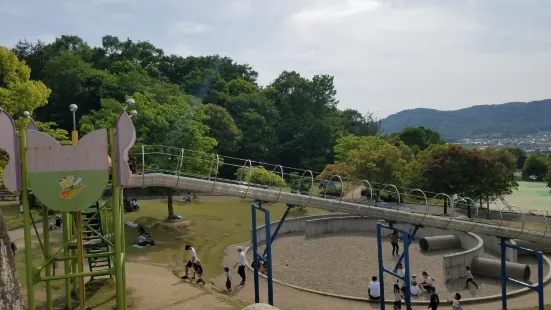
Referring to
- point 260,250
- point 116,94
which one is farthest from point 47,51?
point 260,250

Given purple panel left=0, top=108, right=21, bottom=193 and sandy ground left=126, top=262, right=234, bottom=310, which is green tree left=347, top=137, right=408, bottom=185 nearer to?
sandy ground left=126, top=262, right=234, bottom=310

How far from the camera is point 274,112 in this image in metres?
64.6

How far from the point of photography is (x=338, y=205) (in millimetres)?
20000

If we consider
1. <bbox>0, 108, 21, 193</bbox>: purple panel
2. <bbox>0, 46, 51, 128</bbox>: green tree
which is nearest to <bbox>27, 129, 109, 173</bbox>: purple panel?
<bbox>0, 108, 21, 193</bbox>: purple panel

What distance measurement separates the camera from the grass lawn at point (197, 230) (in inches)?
934

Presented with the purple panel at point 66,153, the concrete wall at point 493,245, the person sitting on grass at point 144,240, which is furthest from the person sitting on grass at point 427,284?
the person sitting on grass at point 144,240

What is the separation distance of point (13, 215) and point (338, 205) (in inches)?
841

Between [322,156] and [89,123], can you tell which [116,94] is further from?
[322,156]

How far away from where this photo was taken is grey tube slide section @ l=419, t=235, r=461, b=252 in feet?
87.3

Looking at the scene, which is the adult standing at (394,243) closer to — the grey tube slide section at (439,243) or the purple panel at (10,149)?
the grey tube slide section at (439,243)

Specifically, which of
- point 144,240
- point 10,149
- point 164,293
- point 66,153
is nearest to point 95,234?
point 164,293

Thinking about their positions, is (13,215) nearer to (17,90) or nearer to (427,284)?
(17,90)

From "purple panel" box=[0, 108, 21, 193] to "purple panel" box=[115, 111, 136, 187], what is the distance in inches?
91.0

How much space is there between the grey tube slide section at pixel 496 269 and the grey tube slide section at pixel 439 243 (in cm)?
422
